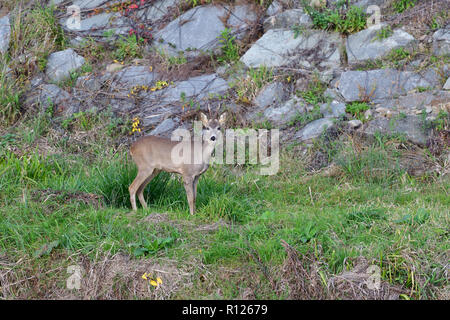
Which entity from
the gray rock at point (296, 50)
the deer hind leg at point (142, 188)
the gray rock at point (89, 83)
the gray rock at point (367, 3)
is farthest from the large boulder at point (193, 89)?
the deer hind leg at point (142, 188)

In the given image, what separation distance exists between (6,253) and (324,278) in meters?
2.89

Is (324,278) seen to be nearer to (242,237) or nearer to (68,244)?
(242,237)

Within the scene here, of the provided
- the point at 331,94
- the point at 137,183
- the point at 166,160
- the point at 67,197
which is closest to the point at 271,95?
the point at 331,94

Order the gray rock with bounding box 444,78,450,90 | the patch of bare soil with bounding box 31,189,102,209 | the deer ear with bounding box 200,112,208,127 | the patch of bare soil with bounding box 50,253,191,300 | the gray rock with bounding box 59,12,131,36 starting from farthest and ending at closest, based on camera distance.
Result: the gray rock with bounding box 59,12,131,36 → the gray rock with bounding box 444,78,450,90 → the deer ear with bounding box 200,112,208,127 → the patch of bare soil with bounding box 31,189,102,209 → the patch of bare soil with bounding box 50,253,191,300

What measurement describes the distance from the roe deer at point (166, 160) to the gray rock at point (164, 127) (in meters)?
2.46

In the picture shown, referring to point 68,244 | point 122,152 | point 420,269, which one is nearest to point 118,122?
point 122,152

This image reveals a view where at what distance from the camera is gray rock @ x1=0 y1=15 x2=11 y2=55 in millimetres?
10569

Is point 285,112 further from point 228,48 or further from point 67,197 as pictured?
point 67,197

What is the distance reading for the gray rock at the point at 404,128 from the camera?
8289 millimetres

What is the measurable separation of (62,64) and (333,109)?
4915 millimetres

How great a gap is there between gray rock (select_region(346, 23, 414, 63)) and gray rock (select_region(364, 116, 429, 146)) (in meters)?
1.66

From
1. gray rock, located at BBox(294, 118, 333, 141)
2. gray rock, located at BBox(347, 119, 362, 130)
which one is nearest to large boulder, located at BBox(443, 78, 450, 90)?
gray rock, located at BBox(347, 119, 362, 130)

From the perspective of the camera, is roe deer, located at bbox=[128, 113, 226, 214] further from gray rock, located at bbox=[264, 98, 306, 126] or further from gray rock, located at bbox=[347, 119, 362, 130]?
gray rock, located at bbox=[347, 119, 362, 130]

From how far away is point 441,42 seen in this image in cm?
945
